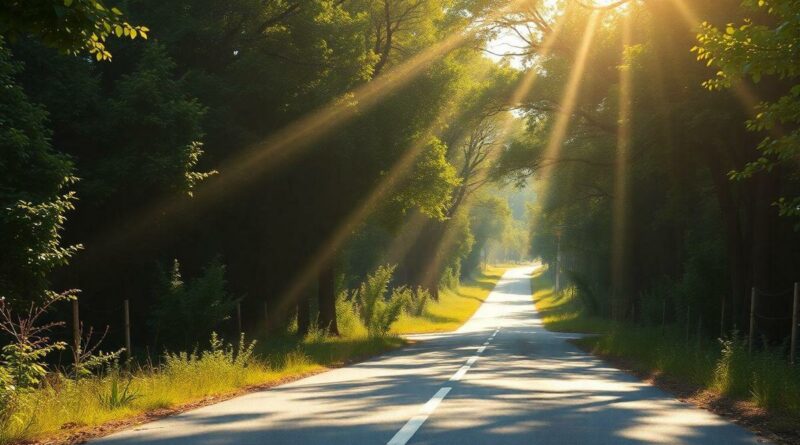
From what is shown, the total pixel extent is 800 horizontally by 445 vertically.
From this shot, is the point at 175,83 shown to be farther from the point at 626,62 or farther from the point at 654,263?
the point at 654,263

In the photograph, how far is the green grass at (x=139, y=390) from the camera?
887cm

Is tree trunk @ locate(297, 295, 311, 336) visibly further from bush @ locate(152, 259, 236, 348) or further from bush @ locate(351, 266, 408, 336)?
bush @ locate(152, 259, 236, 348)

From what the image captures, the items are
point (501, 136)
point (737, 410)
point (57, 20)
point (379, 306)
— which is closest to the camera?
point (57, 20)

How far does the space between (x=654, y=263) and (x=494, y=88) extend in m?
16.9

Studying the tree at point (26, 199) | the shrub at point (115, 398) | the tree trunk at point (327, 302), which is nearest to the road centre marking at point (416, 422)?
the shrub at point (115, 398)

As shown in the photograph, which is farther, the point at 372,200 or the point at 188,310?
the point at 372,200

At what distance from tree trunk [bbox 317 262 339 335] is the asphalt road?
526 inches

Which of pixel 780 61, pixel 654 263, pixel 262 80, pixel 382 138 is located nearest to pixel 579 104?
pixel 382 138

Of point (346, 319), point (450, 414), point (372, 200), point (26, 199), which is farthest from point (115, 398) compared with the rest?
point (346, 319)

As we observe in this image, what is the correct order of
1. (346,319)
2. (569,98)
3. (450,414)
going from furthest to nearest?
(346,319)
(569,98)
(450,414)

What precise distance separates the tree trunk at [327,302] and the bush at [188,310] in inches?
411

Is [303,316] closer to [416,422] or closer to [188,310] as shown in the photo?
[188,310]

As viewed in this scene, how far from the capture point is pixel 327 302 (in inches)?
1190

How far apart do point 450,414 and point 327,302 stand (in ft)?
68.7
